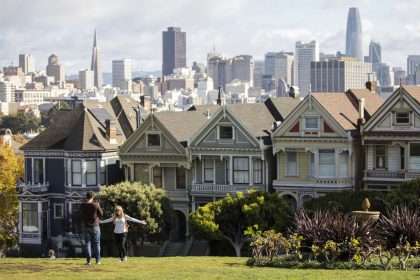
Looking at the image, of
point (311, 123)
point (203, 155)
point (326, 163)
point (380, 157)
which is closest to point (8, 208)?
point (203, 155)

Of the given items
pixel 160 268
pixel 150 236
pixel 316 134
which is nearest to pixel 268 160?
pixel 316 134

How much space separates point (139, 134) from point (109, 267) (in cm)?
2867

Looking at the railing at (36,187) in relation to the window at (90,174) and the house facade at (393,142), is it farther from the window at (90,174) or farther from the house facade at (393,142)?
the house facade at (393,142)

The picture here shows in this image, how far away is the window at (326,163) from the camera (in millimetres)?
55594

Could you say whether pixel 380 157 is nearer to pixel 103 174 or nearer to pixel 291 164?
pixel 291 164

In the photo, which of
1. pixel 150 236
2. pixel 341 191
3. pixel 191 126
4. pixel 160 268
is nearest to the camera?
pixel 160 268

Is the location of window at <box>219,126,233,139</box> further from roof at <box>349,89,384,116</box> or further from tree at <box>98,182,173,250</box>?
roof at <box>349,89,384,116</box>

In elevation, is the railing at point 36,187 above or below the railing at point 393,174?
below

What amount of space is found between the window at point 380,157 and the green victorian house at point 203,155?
5.33 metres

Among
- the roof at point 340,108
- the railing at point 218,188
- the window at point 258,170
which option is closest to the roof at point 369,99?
the roof at point 340,108

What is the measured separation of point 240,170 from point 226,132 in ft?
6.45

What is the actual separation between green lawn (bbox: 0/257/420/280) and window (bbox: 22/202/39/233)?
28883 millimetres

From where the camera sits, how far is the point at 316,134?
55438 mm

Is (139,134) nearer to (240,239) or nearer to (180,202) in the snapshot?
(180,202)
